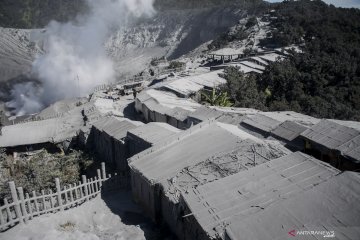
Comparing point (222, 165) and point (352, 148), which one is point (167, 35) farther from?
point (222, 165)

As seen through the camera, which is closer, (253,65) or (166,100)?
(166,100)

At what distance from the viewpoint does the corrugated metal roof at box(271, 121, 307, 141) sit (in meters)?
12.3

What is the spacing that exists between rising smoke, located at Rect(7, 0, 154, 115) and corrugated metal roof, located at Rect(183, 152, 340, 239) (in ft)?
125

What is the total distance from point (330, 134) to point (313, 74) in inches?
774

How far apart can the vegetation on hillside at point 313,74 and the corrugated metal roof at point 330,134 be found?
10.1 m

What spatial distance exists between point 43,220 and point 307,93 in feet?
78.0

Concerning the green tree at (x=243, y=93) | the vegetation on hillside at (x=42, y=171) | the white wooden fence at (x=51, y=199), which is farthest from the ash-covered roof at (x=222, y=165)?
the green tree at (x=243, y=93)

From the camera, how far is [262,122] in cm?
1371

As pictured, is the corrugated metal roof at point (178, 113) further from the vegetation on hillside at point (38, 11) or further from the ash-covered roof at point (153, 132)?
the vegetation on hillside at point (38, 11)

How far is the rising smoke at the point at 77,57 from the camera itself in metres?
47.3

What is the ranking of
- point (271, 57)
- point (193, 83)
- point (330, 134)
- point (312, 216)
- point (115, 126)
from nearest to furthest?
Result: 1. point (312, 216)
2. point (330, 134)
3. point (115, 126)
4. point (193, 83)
5. point (271, 57)

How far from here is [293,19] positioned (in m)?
47.2

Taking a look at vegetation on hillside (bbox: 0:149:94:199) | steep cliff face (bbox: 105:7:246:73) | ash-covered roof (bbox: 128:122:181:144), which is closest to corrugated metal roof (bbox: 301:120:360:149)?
ash-covered roof (bbox: 128:122:181:144)

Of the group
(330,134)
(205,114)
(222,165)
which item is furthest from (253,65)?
(222,165)
